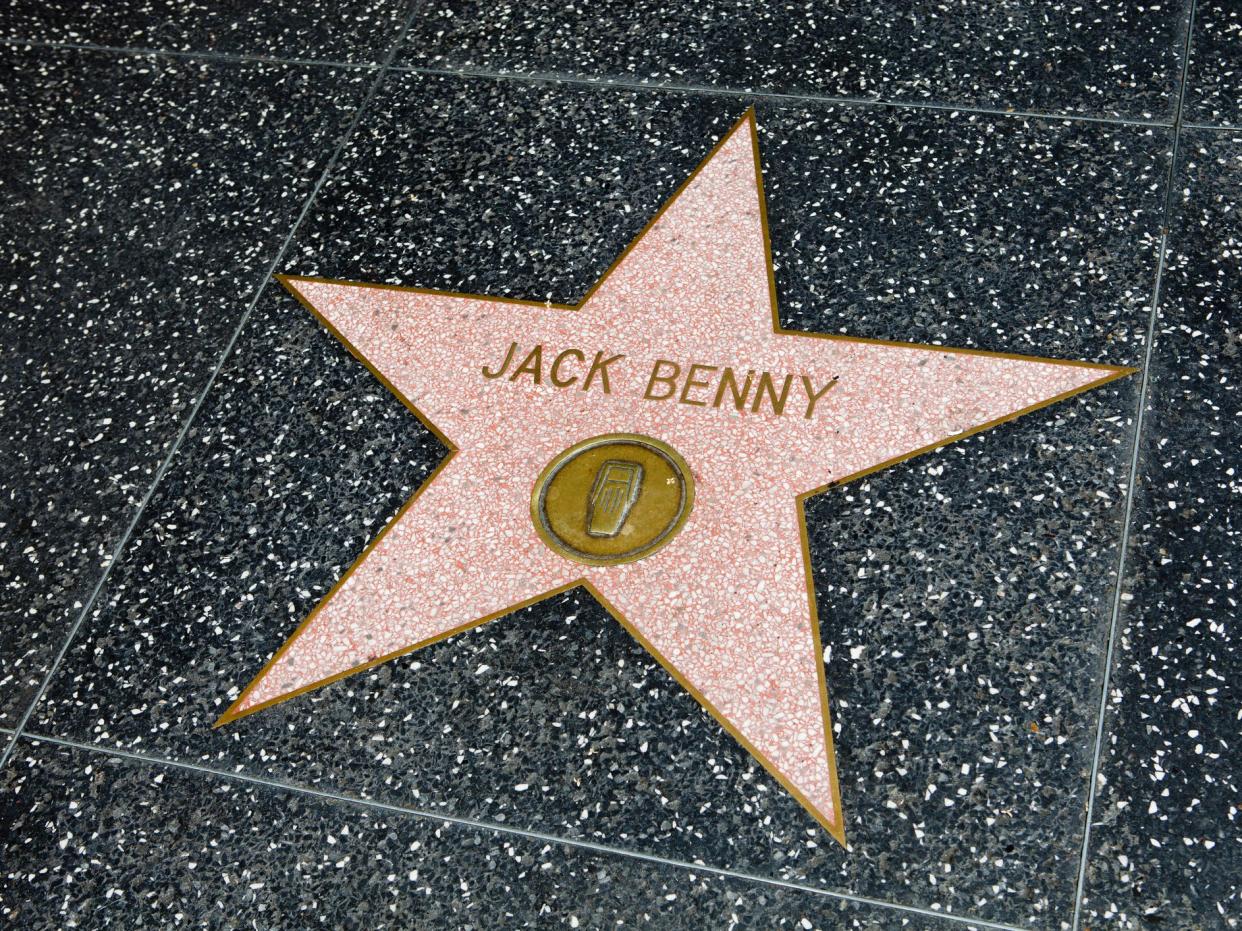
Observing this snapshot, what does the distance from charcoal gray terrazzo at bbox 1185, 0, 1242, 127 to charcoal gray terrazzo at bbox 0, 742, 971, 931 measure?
1.36m

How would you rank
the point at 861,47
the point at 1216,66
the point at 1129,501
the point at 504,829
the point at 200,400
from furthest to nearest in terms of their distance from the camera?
the point at 861,47, the point at 1216,66, the point at 200,400, the point at 1129,501, the point at 504,829

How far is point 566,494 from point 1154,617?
758 mm

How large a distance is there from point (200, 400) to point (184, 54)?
0.89 meters

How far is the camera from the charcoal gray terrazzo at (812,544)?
1.22 meters

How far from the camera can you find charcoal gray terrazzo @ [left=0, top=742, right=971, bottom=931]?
3.89ft

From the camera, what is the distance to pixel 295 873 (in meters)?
1.25

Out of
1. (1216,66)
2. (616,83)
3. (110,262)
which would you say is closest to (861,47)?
(616,83)

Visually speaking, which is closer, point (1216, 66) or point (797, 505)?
point (797, 505)

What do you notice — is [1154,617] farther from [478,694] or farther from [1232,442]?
[478,694]

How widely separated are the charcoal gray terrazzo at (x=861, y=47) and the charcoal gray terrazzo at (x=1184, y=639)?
343 mm

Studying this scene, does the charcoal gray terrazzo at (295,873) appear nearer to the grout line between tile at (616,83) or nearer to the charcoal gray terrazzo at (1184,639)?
the charcoal gray terrazzo at (1184,639)

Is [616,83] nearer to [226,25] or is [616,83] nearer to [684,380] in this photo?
[684,380]

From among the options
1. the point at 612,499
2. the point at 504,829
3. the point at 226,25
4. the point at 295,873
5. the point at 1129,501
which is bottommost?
the point at 295,873

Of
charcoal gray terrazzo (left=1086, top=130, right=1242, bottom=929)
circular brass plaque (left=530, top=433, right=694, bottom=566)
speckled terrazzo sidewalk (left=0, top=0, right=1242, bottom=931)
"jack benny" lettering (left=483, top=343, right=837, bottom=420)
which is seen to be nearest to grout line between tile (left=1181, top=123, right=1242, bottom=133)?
speckled terrazzo sidewalk (left=0, top=0, right=1242, bottom=931)
